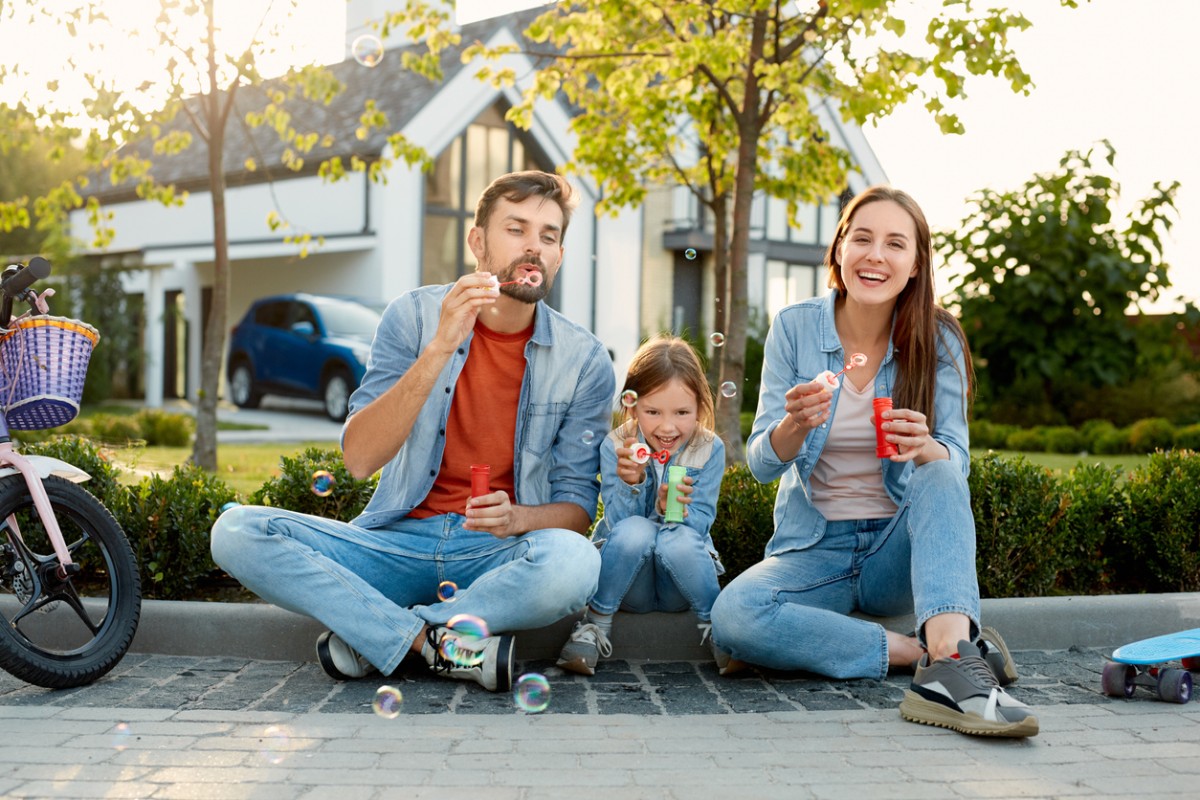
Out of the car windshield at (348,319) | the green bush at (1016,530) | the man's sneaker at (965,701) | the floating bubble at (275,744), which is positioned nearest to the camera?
the floating bubble at (275,744)

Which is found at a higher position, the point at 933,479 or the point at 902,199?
the point at 902,199

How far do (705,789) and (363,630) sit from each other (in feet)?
4.20

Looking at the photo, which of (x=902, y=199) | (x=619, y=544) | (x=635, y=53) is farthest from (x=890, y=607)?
(x=635, y=53)

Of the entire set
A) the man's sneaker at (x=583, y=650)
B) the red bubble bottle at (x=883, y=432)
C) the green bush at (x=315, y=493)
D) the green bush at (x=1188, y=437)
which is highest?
the red bubble bottle at (x=883, y=432)

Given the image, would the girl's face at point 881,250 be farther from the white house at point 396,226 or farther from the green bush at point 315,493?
the white house at point 396,226

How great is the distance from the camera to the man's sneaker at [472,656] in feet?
11.7

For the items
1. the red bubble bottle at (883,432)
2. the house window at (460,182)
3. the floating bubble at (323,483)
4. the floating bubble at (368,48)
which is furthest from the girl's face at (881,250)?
the house window at (460,182)

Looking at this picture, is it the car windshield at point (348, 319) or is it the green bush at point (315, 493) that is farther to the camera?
the car windshield at point (348, 319)

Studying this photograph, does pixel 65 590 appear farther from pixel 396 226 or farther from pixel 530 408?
pixel 396 226

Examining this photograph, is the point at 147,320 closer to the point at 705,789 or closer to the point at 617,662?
the point at 617,662

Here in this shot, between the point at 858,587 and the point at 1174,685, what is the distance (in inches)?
36.3

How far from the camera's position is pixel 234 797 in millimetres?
2611

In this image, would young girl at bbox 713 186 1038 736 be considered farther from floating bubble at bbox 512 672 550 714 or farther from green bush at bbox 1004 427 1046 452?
green bush at bbox 1004 427 1046 452

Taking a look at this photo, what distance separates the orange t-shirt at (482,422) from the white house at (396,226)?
14122mm
